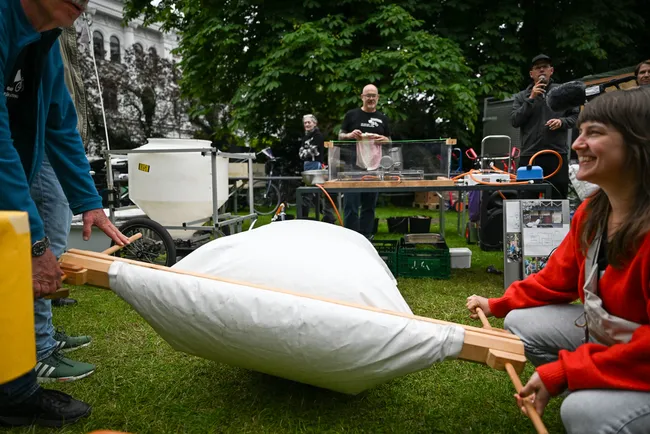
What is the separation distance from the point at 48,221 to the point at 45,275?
0.96m

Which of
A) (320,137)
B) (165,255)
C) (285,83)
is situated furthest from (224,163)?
(285,83)

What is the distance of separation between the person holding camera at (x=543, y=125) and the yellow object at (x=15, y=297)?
3.87 metres

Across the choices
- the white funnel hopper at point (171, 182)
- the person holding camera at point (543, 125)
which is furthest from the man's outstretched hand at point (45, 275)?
the person holding camera at point (543, 125)

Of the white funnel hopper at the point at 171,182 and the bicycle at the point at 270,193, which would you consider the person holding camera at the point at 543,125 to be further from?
the bicycle at the point at 270,193

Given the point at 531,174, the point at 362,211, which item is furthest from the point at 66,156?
the point at 362,211

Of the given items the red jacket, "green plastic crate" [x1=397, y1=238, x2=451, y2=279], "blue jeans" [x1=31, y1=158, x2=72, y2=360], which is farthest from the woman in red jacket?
"green plastic crate" [x1=397, y1=238, x2=451, y2=279]

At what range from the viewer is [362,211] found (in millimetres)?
5059

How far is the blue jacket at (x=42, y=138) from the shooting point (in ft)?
4.38

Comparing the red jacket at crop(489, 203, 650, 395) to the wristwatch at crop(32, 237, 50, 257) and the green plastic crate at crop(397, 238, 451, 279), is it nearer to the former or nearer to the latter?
the wristwatch at crop(32, 237, 50, 257)

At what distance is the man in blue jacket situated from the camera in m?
1.34

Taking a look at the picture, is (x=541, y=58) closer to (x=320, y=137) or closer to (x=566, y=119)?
(x=566, y=119)

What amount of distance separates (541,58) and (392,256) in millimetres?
2095

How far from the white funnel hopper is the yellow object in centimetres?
343

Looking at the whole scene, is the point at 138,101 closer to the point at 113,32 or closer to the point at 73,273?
the point at 113,32
